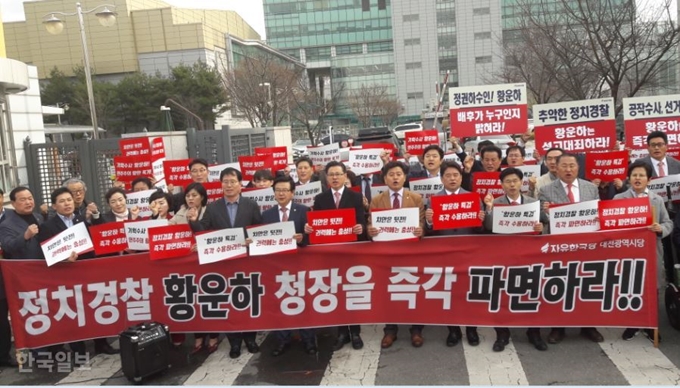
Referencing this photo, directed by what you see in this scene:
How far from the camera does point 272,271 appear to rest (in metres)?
5.97

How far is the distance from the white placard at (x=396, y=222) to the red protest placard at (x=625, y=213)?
177 cm

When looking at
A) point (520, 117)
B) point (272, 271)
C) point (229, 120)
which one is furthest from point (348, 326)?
point (229, 120)

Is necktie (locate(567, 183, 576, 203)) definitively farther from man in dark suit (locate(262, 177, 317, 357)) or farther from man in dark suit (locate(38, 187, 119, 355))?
man in dark suit (locate(38, 187, 119, 355))

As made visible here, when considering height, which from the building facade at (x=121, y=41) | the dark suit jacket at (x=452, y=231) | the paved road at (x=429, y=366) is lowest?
the paved road at (x=429, y=366)

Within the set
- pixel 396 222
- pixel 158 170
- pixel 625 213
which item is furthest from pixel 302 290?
pixel 158 170

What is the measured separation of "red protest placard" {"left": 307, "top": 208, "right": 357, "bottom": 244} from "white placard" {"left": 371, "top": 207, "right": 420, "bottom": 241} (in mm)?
240

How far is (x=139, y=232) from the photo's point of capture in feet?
19.5

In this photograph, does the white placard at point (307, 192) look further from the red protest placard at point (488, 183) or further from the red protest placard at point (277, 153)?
the red protest placard at point (277, 153)

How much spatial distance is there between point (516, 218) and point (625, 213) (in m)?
1.01

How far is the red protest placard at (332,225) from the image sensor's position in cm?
575

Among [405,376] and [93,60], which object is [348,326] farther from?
[93,60]

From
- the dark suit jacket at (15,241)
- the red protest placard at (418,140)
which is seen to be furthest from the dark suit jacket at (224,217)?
the red protest placard at (418,140)

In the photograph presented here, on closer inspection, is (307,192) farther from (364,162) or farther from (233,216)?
(233,216)

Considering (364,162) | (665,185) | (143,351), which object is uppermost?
(364,162)
